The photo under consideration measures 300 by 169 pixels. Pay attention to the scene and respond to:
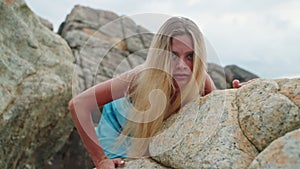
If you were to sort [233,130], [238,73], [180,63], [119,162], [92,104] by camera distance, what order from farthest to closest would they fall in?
1. [238,73]
2. [92,104]
3. [119,162]
4. [180,63]
5. [233,130]

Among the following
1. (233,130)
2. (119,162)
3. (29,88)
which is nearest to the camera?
(233,130)

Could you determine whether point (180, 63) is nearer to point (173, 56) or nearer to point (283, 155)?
point (173, 56)

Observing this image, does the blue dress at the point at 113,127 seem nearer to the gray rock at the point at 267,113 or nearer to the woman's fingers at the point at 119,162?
the woman's fingers at the point at 119,162

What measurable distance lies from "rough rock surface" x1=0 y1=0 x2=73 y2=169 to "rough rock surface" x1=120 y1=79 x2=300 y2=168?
3.89 metres

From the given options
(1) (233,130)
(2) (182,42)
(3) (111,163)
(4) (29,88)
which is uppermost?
(2) (182,42)

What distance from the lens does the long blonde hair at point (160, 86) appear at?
4035mm

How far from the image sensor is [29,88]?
7680mm

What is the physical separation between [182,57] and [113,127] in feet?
4.74

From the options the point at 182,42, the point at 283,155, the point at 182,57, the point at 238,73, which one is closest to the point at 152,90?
the point at 182,57

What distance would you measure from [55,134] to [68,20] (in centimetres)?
1255

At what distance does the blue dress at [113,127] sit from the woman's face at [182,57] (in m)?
0.69

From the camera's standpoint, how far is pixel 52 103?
326 inches

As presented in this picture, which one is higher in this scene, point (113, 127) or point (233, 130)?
point (233, 130)

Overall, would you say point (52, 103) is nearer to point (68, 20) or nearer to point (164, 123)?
point (164, 123)
